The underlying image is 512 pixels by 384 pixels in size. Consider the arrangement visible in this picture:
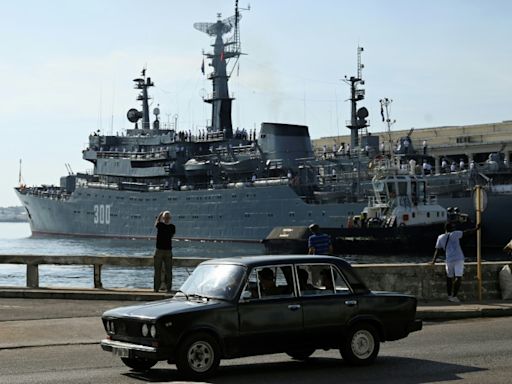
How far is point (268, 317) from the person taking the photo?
32.6 ft

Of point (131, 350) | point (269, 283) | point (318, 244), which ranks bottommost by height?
point (131, 350)

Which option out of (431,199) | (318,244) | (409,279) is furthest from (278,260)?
(431,199)

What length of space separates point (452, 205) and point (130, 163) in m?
37.1

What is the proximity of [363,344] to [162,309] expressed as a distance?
2569 mm

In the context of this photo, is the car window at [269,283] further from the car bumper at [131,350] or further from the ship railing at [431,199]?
the ship railing at [431,199]

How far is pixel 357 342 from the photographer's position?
1044 centimetres

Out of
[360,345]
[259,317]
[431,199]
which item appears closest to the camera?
[259,317]

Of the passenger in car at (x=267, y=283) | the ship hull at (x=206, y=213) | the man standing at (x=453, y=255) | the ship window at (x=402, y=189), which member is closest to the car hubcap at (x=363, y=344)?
the passenger in car at (x=267, y=283)

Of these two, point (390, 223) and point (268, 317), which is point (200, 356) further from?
point (390, 223)

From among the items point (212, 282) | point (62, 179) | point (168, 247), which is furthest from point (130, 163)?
point (212, 282)

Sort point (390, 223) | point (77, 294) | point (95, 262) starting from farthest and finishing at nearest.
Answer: point (390, 223)
point (95, 262)
point (77, 294)

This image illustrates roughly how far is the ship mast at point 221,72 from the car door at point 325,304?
233 ft

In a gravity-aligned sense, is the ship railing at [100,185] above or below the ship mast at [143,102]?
below

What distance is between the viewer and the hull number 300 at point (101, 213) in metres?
84.8
